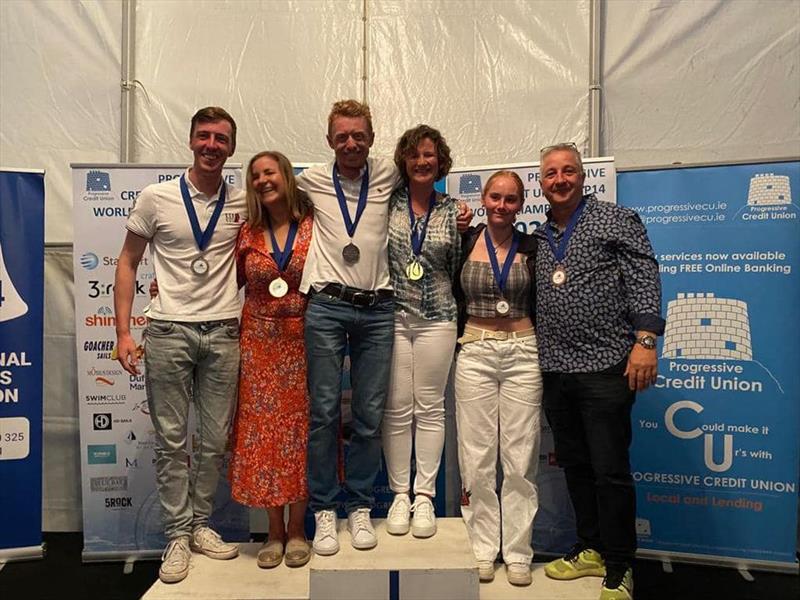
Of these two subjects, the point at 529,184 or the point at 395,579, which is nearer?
the point at 395,579

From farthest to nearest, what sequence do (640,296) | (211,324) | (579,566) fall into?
(579,566)
(211,324)
(640,296)

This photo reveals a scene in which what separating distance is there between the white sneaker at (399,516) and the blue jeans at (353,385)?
117 mm

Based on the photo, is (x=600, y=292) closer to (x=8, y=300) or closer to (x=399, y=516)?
(x=399, y=516)

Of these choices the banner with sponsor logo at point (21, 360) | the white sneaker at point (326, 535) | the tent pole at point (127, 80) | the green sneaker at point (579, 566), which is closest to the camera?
the white sneaker at point (326, 535)

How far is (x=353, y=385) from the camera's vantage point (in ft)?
7.09

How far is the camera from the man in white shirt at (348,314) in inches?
81.5

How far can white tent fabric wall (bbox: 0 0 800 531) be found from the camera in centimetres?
326

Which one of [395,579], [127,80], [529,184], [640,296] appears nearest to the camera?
[395,579]

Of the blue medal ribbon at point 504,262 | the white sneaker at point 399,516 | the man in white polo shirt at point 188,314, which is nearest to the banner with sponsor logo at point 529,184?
the blue medal ribbon at point 504,262

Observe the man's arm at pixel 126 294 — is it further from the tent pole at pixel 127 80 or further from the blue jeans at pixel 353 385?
the tent pole at pixel 127 80

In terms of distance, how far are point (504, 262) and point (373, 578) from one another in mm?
1230

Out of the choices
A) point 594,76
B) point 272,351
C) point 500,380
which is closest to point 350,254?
point 272,351

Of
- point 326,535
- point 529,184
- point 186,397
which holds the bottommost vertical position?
point 326,535

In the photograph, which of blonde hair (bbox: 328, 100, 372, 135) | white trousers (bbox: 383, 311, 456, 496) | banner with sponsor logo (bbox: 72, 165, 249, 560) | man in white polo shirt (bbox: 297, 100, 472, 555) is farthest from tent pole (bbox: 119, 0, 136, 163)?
white trousers (bbox: 383, 311, 456, 496)
